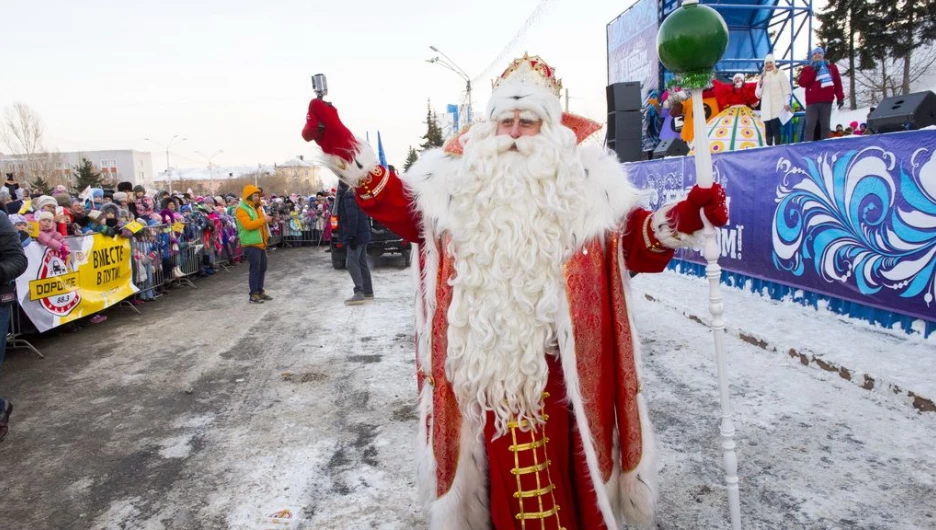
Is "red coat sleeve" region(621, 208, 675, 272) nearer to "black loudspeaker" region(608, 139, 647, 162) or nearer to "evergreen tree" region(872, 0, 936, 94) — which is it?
"black loudspeaker" region(608, 139, 647, 162)

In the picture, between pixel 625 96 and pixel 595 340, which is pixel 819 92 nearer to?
pixel 625 96

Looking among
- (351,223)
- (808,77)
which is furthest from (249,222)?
(808,77)

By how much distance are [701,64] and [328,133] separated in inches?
61.4

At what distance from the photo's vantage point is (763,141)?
9.75 m

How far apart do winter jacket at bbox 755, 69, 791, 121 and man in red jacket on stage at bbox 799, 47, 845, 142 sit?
0.88m

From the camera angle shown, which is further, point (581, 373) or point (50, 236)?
point (50, 236)

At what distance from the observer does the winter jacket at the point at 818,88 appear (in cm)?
921

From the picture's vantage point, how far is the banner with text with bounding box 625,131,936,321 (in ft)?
16.2

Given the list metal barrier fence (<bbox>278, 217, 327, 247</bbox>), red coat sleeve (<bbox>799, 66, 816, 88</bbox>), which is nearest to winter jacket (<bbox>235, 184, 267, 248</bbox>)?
red coat sleeve (<bbox>799, 66, 816, 88</bbox>)

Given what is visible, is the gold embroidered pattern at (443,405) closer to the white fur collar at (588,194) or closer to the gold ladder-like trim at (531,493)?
the white fur collar at (588,194)

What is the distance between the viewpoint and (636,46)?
63.1 ft

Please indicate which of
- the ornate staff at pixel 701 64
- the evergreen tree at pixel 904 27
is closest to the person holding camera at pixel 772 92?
the ornate staff at pixel 701 64

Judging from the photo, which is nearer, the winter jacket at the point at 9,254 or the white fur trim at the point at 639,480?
the white fur trim at the point at 639,480

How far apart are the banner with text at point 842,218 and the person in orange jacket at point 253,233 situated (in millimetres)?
6625
